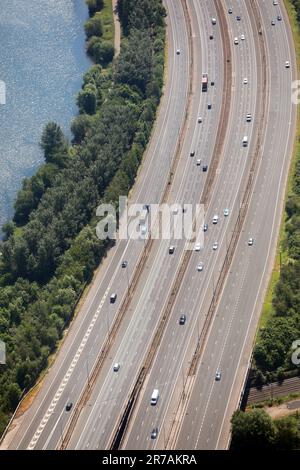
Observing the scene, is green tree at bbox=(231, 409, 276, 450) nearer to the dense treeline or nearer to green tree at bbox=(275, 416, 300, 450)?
the dense treeline

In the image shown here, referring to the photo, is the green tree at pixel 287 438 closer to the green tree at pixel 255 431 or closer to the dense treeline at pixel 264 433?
the dense treeline at pixel 264 433

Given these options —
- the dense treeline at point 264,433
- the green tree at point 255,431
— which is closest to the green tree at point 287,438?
the dense treeline at point 264,433

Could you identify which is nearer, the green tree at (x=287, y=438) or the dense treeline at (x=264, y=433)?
the dense treeline at (x=264, y=433)

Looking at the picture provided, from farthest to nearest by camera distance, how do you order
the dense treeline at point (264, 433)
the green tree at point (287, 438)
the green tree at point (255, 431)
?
the green tree at point (287, 438) → the dense treeline at point (264, 433) → the green tree at point (255, 431)

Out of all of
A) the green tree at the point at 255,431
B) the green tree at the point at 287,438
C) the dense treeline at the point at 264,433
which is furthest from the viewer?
the green tree at the point at 287,438

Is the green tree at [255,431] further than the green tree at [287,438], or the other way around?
the green tree at [287,438]

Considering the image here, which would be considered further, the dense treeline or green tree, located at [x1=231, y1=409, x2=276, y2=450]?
the dense treeline

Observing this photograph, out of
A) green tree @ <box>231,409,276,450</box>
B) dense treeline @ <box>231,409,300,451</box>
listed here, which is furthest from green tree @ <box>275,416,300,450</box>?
green tree @ <box>231,409,276,450</box>
